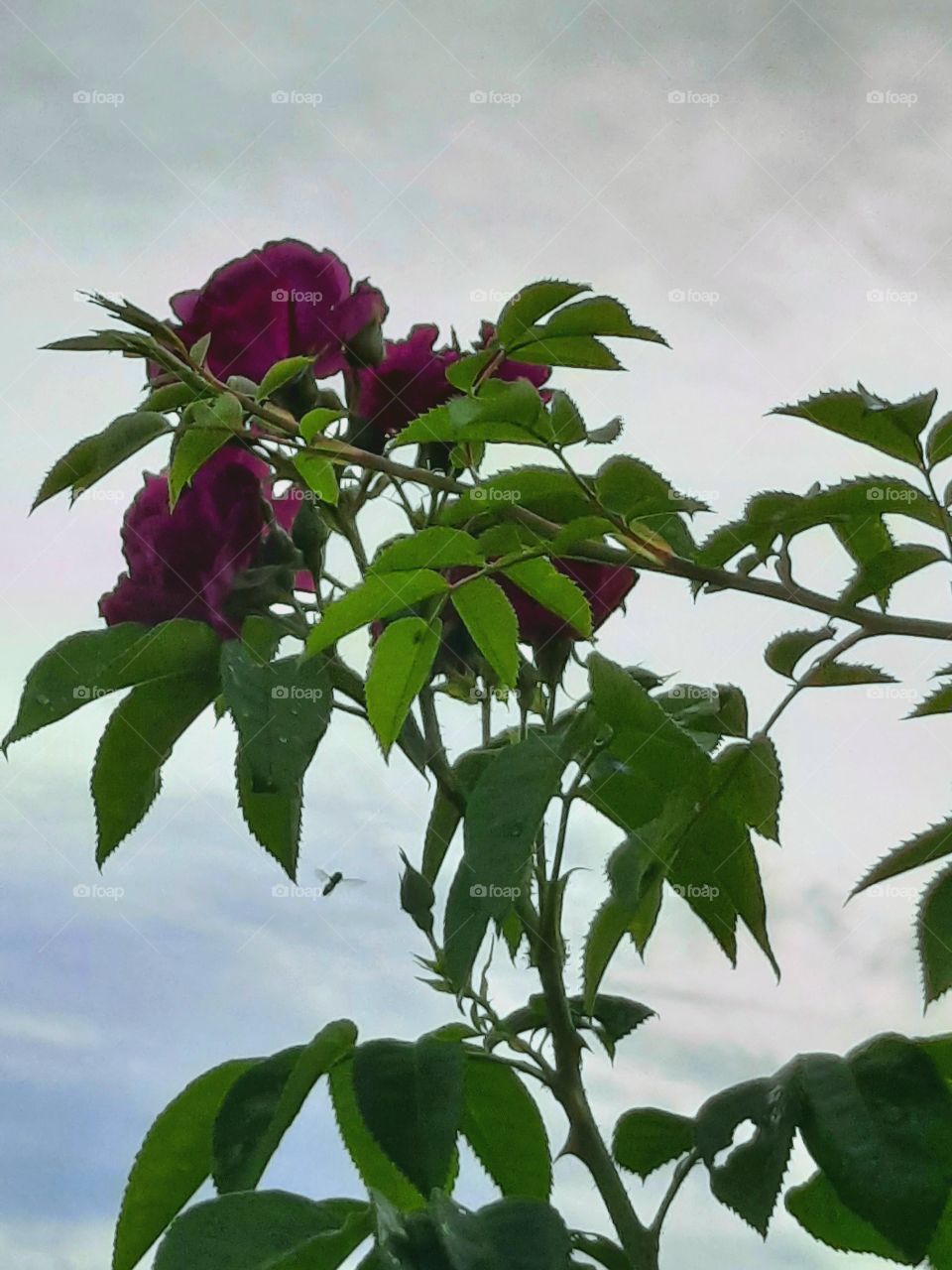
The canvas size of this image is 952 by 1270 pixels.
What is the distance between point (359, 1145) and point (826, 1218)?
0.16 m

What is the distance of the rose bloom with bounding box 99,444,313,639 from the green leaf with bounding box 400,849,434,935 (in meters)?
0.11

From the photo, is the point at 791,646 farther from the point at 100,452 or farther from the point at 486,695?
the point at 100,452

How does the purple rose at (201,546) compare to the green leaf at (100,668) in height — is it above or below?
above

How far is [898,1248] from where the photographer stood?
383 millimetres

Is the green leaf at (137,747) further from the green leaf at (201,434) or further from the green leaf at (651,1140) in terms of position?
the green leaf at (651,1140)

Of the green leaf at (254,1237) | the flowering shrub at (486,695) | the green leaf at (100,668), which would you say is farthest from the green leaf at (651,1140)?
the green leaf at (100,668)

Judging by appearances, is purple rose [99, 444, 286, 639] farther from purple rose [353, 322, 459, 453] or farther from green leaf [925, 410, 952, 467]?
green leaf [925, 410, 952, 467]

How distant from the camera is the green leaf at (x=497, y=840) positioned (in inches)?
16.0

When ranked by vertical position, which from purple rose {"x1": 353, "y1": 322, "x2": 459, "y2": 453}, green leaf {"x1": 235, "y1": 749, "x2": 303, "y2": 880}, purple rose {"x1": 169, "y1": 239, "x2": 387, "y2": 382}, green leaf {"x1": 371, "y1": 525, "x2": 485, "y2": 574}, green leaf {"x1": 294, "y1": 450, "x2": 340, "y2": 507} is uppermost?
purple rose {"x1": 169, "y1": 239, "x2": 387, "y2": 382}

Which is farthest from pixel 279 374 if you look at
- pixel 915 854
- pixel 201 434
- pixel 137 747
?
pixel 915 854

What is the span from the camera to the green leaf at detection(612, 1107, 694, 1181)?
0.47 meters

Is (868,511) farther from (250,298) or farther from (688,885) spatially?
(250,298)

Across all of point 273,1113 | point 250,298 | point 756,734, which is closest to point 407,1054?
point 273,1113

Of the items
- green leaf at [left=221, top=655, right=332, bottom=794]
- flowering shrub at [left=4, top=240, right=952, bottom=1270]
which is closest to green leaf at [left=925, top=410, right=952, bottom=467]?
flowering shrub at [left=4, top=240, right=952, bottom=1270]
